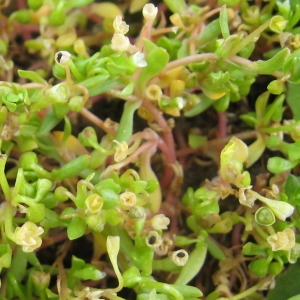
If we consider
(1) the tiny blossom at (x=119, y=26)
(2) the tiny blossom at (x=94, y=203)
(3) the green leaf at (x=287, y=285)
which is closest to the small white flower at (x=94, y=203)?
(2) the tiny blossom at (x=94, y=203)

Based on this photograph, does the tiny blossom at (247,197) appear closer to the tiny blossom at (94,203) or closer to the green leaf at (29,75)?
the tiny blossom at (94,203)

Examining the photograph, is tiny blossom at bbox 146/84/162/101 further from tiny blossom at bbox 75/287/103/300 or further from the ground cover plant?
tiny blossom at bbox 75/287/103/300

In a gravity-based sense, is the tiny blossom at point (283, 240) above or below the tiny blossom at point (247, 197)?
below


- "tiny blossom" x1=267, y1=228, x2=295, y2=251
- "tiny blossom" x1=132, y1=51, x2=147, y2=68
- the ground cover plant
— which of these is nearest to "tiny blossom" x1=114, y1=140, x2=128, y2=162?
the ground cover plant

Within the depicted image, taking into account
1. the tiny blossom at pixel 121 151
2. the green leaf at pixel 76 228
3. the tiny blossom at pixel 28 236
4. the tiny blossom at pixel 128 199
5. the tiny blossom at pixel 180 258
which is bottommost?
the tiny blossom at pixel 180 258

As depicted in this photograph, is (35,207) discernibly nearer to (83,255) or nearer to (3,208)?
(3,208)

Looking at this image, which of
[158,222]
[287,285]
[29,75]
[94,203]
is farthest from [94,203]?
[287,285]
